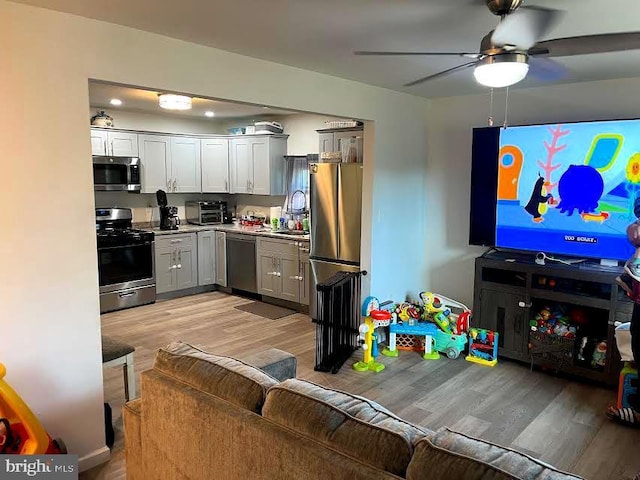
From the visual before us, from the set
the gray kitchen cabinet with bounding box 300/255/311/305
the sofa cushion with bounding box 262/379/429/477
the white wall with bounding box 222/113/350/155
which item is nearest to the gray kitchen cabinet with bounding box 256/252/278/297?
the gray kitchen cabinet with bounding box 300/255/311/305

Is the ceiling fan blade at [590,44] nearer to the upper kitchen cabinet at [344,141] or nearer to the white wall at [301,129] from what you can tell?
the upper kitchen cabinet at [344,141]

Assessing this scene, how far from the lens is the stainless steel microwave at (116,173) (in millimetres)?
5816

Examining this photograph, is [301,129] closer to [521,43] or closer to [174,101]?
[174,101]

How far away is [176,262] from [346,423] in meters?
5.21

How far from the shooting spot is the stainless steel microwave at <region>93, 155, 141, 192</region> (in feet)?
19.1

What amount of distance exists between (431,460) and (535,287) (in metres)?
3.18

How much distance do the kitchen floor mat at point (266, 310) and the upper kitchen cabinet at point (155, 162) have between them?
1.93m

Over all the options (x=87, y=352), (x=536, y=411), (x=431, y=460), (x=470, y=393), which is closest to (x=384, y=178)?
(x=470, y=393)

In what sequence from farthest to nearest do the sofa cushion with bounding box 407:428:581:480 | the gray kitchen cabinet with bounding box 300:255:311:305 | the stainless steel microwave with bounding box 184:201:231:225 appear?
the stainless steel microwave with bounding box 184:201:231:225
the gray kitchen cabinet with bounding box 300:255:311:305
the sofa cushion with bounding box 407:428:581:480

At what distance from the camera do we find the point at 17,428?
7.51 feet

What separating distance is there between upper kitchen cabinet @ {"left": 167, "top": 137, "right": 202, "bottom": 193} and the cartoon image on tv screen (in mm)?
4094

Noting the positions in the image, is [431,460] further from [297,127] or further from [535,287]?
[297,127]

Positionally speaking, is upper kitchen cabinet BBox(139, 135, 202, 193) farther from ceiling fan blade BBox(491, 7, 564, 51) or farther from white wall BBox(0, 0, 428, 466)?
ceiling fan blade BBox(491, 7, 564, 51)

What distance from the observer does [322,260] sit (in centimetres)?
523
